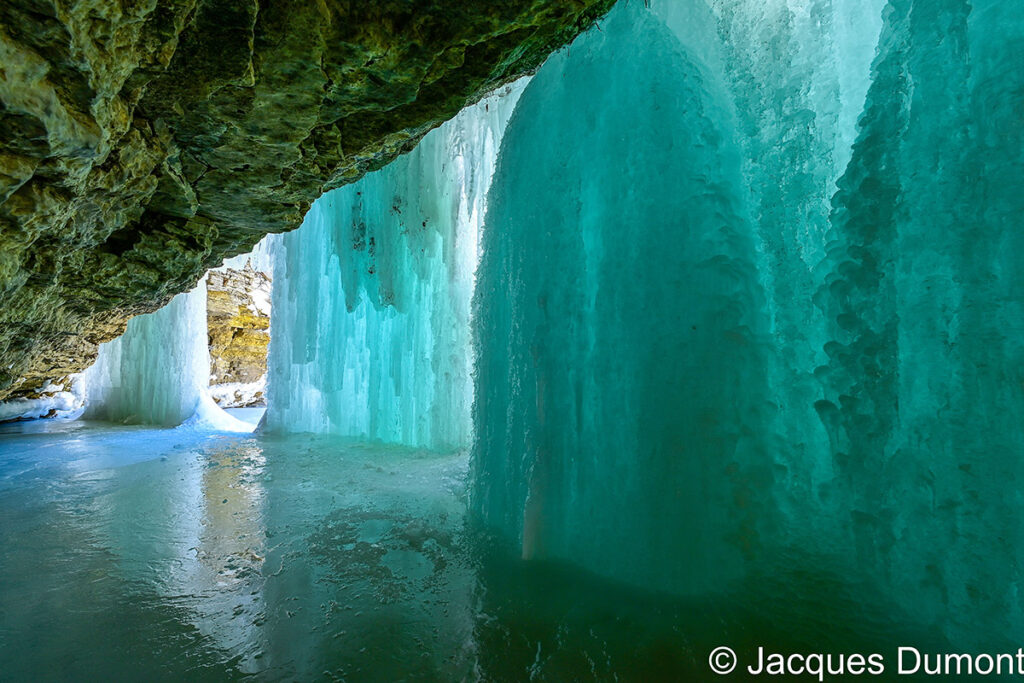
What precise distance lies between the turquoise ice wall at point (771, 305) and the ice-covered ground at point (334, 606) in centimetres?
30

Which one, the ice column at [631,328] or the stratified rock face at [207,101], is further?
the ice column at [631,328]

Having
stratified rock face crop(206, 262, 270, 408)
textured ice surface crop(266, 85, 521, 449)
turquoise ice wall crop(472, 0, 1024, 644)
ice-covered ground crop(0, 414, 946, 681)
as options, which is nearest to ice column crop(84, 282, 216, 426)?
textured ice surface crop(266, 85, 521, 449)

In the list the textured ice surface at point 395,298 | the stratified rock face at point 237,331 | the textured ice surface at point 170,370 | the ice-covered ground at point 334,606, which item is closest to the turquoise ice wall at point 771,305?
the ice-covered ground at point 334,606

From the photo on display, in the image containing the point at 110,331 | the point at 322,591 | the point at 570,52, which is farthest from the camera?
the point at 110,331

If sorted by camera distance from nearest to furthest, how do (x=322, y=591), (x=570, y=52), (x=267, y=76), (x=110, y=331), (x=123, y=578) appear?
(x=267, y=76) < (x=322, y=591) < (x=123, y=578) < (x=570, y=52) < (x=110, y=331)

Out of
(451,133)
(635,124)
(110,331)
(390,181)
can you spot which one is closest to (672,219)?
(635,124)

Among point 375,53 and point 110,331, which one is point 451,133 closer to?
point 375,53

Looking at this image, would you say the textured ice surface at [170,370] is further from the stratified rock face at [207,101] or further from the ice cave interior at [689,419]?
the stratified rock face at [207,101]

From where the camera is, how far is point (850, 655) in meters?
2.19

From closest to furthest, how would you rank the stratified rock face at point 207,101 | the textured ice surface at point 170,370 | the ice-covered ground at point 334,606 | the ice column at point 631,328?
the stratified rock face at point 207,101 → the ice-covered ground at point 334,606 → the ice column at point 631,328 → the textured ice surface at point 170,370

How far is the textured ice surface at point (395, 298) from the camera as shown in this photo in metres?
7.66

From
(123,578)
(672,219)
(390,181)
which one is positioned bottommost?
(123,578)

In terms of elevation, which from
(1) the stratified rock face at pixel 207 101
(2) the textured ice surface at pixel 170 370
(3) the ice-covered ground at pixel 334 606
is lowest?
(3) the ice-covered ground at pixel 334 606

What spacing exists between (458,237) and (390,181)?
150cm
